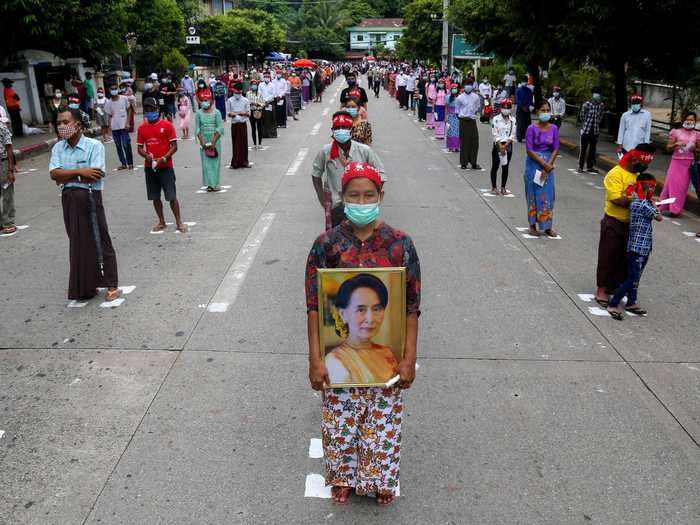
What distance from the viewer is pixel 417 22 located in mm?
51719

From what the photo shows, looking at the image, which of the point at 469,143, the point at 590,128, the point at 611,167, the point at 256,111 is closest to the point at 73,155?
the point at 469,143

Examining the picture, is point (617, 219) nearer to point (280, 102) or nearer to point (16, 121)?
point (280, 102)

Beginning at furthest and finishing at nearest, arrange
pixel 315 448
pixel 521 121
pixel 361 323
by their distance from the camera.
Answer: pixel 521 121 → pixel 315 448 → pixel 361 323

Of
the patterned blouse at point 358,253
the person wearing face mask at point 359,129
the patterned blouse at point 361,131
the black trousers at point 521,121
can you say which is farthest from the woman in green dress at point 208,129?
the black trousers at point 521,121

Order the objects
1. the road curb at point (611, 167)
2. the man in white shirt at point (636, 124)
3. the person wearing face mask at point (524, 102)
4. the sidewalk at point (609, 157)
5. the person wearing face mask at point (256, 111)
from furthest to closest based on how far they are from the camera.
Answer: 1. the person wearing face mask at point (524, 102)
2. the person wearing face mask at point (256, 111)
3. the man in white shirt at point (636, 124)
4. the sidewalk at point (609, 157)
5. the road curb at point (611, 167)

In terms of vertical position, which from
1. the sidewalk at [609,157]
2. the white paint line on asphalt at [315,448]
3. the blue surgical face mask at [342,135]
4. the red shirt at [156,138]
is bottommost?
the sidewalk at [609,157]

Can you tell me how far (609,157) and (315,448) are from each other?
44.4 feet

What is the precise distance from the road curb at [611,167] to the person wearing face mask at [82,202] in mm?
8844

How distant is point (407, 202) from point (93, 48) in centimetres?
1827

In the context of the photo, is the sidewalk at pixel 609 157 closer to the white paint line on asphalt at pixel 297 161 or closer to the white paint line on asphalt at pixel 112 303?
the white paint line on asphalt at pixel 297 161

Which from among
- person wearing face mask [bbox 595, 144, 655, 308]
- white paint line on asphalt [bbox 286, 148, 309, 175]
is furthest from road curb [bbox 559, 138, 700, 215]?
white paint line on asphalt [bbox 286, 148, 309, 175]

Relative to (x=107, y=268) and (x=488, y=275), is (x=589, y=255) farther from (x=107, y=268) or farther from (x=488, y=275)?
(x=107, y=268)

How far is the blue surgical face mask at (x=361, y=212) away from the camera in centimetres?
305

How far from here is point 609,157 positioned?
50.7 ft
